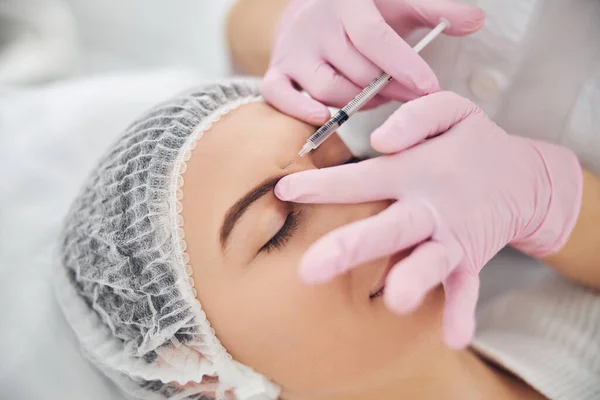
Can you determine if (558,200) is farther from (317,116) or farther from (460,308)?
(317,116)

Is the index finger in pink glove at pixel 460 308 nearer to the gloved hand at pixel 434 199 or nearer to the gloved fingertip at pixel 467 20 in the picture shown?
the gloved hand at pixel 434 199

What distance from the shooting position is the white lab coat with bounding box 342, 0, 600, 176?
112 centimetres

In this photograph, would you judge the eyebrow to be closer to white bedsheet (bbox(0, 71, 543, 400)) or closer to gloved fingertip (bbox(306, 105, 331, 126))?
gloved fingertip (bbox(306, 105, 331, 126))

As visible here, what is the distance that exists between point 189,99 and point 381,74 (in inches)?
14.7

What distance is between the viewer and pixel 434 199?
2.75ft

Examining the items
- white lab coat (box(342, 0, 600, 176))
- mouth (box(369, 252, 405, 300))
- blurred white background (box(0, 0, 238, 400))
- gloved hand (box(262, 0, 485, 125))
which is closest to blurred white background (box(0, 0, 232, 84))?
blurred white background (box(0, 0, 238, 400))

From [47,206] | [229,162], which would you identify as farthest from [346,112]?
[47,206]

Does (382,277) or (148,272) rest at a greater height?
(148,272)

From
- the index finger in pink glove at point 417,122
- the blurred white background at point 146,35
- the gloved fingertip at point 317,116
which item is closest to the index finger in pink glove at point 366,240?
the index finger in pink glove at point 417,122

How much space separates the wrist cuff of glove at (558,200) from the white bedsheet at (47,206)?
0.39 metres

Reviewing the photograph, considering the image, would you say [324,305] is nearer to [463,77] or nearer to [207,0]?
[463,77]

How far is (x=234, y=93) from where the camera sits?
1.08 meters

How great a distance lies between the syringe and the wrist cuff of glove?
1.02 feet

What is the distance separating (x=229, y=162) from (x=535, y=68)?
713 mm
